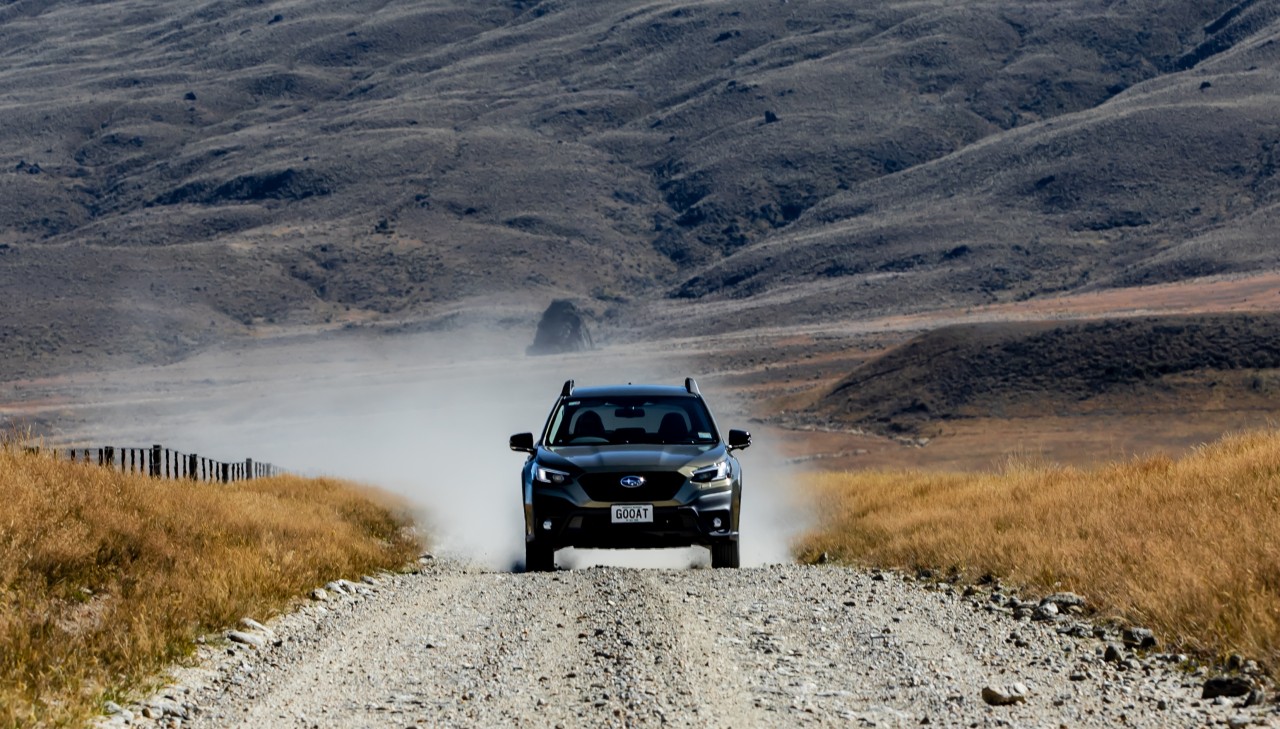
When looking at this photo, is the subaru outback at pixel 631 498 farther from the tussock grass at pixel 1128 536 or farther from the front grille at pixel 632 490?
the tussock grass at pixel 1128 536

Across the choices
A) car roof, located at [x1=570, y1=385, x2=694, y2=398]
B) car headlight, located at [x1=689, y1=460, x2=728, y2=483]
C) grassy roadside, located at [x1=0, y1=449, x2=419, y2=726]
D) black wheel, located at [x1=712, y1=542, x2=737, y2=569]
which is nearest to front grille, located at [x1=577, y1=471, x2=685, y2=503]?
car headlight, located at [x1=689, y1=460, x2=728, y2=483]

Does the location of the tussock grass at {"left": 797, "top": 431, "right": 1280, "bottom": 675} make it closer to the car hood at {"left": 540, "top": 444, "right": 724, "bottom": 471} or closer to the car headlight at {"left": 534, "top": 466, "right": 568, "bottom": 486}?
the car hood at {"left": 540, "top": 444, "right": 724, "bottom": 471}

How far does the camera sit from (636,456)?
15.8m

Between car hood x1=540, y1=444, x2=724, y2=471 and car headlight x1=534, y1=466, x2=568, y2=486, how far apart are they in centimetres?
12

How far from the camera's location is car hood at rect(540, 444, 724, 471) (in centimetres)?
1567

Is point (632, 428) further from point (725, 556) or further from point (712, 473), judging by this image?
point (725, 556)

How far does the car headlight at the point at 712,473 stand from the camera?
1579 centimetres

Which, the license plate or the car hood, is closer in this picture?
the license plate

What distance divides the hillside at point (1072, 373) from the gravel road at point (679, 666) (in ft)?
206

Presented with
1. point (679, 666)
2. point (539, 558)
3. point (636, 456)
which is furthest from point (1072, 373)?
point (679, 666)

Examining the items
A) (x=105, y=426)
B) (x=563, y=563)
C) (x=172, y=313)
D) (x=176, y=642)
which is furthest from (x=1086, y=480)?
(x=172, y=313)

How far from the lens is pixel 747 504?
26750mm

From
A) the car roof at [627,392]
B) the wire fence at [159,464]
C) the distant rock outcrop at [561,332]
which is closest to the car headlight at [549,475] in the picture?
the car roof at [627,392]

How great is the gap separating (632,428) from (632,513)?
172 cm
